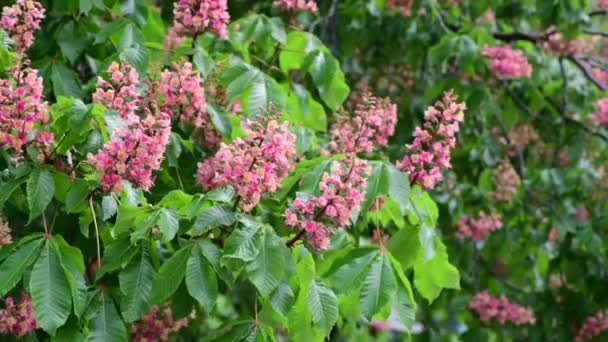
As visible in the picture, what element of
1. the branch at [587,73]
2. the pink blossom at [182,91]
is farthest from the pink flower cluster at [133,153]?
the branch at [587,73]

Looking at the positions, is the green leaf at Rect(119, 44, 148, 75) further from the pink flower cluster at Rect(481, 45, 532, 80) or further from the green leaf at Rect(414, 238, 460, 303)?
the pink flower cluster at Rect(481, 45, 532, 80)

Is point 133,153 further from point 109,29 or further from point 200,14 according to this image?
point 109,29

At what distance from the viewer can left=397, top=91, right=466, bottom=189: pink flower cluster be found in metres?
2.72

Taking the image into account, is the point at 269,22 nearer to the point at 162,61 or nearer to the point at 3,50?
the point at 162,61

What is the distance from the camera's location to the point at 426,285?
9.73 feet

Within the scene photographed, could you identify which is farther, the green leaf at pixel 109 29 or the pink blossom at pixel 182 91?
the green leaf at pixel 109 29

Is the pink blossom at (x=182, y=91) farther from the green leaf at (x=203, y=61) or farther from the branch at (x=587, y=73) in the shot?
the branch at (x=587, y=73)

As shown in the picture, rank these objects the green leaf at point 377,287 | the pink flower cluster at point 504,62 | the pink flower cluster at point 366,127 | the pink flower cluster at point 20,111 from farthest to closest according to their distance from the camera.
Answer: the pink flower cluster at point 504,62 → the pink flower cluster at point 366,127 → the green leaf at point 377,287 → the pink flower cluster at point 20,111

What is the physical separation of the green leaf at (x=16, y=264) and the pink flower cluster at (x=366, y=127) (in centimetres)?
95

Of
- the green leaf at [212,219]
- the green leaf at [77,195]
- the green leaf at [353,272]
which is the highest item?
the green leaf at [212,219]

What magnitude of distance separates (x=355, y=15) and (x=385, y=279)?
99.9 inches

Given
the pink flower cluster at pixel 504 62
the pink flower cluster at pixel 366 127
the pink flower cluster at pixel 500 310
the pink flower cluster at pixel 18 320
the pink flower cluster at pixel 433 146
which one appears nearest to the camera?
the pink flower cluster at pixel 18 320

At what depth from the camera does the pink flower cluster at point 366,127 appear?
288 centimetres

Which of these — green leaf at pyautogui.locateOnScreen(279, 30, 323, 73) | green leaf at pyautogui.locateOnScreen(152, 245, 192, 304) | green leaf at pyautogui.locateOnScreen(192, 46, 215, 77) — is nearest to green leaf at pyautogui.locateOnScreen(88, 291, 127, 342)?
green leaf at pyautogui.locateOnScreen(152, 245, 192, 304)
